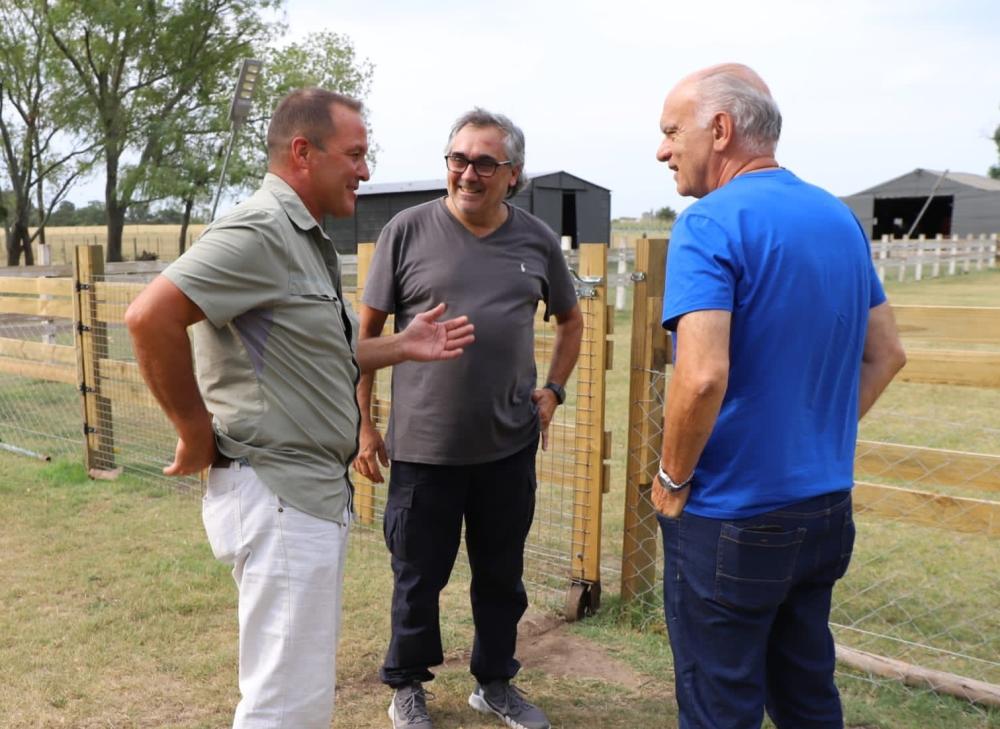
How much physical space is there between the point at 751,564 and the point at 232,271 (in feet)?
4.07

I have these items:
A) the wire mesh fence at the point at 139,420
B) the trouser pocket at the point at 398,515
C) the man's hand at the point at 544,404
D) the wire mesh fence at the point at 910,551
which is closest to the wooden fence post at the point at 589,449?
the wire mesh fence at the point at 139,420

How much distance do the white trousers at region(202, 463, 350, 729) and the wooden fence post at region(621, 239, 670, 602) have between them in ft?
6.55

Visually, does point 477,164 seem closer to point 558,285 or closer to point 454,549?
point 558,285

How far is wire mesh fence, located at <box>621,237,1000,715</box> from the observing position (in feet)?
11.1

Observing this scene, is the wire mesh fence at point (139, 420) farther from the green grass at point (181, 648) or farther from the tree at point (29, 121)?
the tree at point (29, 121)

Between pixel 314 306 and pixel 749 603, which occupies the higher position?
pixel 314 306

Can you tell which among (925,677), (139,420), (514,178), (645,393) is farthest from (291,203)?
(139,420)

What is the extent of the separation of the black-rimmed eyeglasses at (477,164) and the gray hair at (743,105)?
103 centimetres

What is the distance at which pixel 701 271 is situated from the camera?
6.20 feet

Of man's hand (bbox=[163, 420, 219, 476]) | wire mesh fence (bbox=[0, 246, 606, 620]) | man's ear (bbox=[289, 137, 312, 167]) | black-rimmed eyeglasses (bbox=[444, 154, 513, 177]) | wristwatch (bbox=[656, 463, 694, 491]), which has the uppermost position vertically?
black-rimmed eyeglasses (bbox=[444, 154, 513, 177])

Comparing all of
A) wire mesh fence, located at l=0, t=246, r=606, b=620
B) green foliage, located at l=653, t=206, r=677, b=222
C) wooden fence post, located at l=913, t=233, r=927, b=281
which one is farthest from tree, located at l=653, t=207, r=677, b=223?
wire mesh fence, located at l=0, t=246, r=606, b=620

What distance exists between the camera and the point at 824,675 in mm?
2197

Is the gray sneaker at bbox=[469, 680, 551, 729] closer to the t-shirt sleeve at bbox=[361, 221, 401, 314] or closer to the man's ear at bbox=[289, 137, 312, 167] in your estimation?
the t-shirt sleeve at bbox=[361, 221, 401, 314]

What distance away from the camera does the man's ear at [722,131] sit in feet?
6.57
